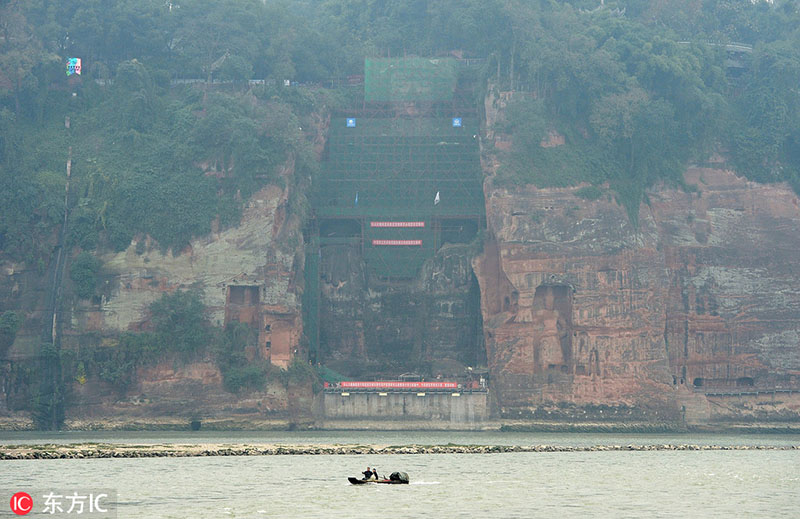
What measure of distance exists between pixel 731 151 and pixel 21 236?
52.0 metres

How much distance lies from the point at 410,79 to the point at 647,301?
25405 mm

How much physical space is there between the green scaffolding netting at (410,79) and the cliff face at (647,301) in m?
12.1

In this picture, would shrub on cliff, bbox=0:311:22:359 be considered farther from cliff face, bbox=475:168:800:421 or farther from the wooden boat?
the wooden boat

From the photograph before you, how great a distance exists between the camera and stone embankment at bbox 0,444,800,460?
7419 cm

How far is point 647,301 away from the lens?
107125 mm


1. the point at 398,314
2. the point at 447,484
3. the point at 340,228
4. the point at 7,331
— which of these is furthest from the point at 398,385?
the point at 447,484

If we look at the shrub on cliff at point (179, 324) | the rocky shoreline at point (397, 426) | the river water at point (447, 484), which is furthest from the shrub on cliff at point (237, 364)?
the river water at point (447, 484)

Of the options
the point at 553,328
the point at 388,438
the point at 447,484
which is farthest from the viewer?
the point at 553,328

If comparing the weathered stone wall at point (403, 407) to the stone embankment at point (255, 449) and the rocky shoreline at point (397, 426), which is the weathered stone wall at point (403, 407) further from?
the stone embankment at point (255, 449)

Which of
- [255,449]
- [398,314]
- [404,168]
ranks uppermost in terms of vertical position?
[404,168]

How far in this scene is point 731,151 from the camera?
113938 millimetres

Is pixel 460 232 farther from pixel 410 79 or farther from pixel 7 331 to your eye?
pixel 7 331

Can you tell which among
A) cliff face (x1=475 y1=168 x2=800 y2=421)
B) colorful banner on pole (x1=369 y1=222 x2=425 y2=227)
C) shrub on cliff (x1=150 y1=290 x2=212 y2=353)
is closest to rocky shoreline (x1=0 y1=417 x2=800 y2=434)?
cliff face (x1=475 y1=168 x2=800 y2=421)

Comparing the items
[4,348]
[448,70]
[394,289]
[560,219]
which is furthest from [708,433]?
[4,348]
